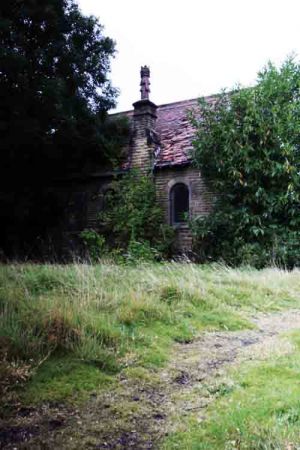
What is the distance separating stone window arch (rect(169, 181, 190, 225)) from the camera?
16.8 m

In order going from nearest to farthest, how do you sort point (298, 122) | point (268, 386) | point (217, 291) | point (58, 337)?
point (268, 386) → point (58, 337) → point (217, 291) → point (298, 122)

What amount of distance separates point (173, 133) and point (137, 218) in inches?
181

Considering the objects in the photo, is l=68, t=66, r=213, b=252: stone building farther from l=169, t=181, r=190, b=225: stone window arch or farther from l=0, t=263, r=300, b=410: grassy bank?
l=0, t=263, r=300, b=410: grassy bank

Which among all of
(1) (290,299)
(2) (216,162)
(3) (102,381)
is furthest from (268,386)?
(2) (216,162)

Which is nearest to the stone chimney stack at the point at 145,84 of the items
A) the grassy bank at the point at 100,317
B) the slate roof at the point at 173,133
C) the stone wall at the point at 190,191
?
the slate roof at the point at 173,133

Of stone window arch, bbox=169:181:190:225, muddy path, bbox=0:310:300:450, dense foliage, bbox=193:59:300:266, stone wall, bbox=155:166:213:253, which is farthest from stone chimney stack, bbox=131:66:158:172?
muddy path, bbox=0:310:300:450

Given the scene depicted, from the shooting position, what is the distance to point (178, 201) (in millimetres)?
16969

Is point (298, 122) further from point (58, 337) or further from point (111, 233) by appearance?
point (58, 337)

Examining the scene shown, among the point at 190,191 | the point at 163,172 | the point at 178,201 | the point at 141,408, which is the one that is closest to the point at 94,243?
the point at 178,201

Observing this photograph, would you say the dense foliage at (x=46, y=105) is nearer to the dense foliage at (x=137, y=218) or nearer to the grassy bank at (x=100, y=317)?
the dense foliage at (x=137, y=218)

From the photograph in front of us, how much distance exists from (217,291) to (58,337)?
3.82 meters

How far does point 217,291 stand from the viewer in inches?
A: 310

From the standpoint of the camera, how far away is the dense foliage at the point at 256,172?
44.9 ft

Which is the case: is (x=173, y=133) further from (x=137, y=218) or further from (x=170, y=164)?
(x=137, y=218)
